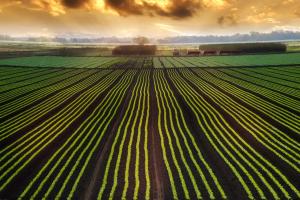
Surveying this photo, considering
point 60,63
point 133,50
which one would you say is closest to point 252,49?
point 133,50

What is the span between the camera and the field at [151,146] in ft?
36.8

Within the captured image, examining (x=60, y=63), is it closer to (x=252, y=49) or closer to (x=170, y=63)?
(x=170, y=63)

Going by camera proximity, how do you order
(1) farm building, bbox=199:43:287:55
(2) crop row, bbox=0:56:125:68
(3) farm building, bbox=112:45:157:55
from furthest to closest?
1. (3) farm building, bbox=112:45:157:55
2. (1) farm building, bbox=199:43:287:55
3. (2) crop row, bbox=0:56:125:68

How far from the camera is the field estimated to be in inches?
441

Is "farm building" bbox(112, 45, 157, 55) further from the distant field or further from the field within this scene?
the field

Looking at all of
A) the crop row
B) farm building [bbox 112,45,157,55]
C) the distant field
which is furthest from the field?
farm building [bbox 112,45,157,55]

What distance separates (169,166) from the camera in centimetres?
1289

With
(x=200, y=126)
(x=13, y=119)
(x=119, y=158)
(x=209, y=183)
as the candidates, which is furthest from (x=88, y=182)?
(x=13, y=119)

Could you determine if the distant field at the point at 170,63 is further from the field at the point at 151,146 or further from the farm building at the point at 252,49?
the field at the point at 151,146

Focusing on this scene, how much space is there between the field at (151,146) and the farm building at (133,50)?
72.8 m

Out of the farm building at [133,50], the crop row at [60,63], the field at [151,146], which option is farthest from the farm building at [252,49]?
the field at [151,146]

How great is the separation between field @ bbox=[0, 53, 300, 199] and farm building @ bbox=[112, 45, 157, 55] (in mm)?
72787

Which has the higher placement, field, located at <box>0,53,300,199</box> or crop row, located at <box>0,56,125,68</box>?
field, located at <box>0,53,300,199</box>

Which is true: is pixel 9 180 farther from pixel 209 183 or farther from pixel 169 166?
pixel 209 183
